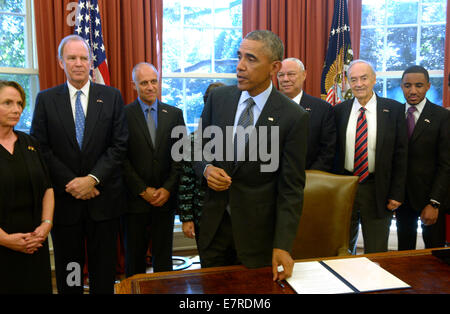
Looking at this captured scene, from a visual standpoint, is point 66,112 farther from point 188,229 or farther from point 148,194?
point 188,229

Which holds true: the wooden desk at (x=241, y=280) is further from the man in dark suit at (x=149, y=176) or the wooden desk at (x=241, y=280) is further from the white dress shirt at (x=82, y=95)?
the white dress shirt at (x=82, y=95)

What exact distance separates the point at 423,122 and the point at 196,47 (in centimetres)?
264

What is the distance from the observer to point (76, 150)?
8.12ft

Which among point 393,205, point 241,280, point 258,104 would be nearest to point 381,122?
point 393,205

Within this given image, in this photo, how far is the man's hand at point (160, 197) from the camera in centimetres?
280

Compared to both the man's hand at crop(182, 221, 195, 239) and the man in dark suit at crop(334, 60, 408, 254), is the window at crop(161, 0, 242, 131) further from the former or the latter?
the man's hand at crop(182, 221, 195, 239)

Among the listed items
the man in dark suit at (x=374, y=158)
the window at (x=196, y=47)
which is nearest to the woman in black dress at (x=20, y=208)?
the man in dark suit at (x=374, y=158)

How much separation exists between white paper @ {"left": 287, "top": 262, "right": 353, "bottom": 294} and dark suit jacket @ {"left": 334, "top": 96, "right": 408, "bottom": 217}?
4.71ft

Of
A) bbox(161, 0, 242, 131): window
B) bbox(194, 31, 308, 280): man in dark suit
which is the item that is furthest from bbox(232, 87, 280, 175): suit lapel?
bbox(161, 0, 242, 131): window

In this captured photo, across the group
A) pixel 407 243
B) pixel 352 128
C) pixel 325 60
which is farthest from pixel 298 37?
pixel 407 243

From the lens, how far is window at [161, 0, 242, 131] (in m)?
4.39

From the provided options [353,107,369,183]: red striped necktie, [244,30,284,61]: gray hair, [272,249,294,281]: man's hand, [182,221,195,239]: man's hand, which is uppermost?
[244,30,284,61]: gray hair

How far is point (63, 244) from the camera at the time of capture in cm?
252

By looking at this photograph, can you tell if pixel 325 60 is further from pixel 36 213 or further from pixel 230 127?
pixel 36 213
